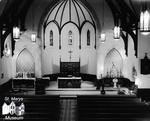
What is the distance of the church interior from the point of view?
38.5ft

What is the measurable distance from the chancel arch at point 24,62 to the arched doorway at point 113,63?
6870 millimetres

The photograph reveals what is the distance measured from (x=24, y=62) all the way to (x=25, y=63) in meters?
0.13

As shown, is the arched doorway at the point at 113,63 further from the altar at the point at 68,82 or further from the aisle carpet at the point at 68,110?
the aisle carpet at the point at 68,110

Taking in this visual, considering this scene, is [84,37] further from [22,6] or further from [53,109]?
[53,109]

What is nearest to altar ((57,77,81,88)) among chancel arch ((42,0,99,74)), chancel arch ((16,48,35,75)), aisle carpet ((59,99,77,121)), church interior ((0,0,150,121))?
church interior ((0,0,150,121))

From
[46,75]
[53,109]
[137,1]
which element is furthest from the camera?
[46,75]

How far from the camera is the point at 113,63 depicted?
21609 mm

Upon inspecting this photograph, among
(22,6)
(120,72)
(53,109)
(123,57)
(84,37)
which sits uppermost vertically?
(22,6)

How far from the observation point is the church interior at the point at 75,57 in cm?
1173

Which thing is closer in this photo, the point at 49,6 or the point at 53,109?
the point at 53,109

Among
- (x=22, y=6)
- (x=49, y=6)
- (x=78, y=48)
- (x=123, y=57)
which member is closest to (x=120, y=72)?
(x=123, y=57)

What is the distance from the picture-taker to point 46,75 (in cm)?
2350

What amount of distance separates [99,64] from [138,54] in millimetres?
5612

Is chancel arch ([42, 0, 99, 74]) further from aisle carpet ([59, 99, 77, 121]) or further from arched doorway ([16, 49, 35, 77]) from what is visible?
aisle carpet ([59, 99, 77, 121])
